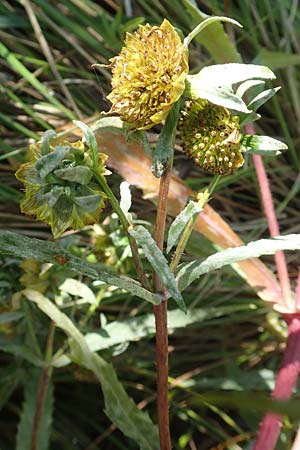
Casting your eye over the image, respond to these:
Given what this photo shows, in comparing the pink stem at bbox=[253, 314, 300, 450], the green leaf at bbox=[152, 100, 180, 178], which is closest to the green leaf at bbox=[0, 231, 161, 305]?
the green leaf at bbox=[152, 100, 180, 178]

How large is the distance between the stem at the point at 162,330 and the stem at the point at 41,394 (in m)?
0.25

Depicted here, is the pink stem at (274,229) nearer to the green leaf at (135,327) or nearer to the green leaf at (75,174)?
the green leaf at (135,327)

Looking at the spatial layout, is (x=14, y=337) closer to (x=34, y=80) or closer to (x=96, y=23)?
(x=34, y=80)

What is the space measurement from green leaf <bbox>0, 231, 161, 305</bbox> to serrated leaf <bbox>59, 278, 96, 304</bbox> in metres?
0.22

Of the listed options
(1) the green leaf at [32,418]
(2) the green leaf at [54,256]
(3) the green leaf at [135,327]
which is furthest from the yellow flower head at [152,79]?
(1) the green leaf at [32,418]

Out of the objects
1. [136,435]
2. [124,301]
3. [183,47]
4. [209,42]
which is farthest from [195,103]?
[124,301]

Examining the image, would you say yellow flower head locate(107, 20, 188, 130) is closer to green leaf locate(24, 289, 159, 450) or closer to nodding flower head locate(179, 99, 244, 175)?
nodding flower head locate(179, 99, 244, 175)

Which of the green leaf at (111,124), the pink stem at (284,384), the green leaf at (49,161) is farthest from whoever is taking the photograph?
the pink stem at (284,384)

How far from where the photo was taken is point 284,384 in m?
0.85

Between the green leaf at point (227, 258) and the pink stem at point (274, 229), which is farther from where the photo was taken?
the pink stem at point (274, 229)

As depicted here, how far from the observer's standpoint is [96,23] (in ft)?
3.44

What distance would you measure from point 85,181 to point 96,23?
507 millimetres

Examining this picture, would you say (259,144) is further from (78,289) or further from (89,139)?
(78,289)

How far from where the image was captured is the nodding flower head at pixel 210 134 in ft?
2.15
